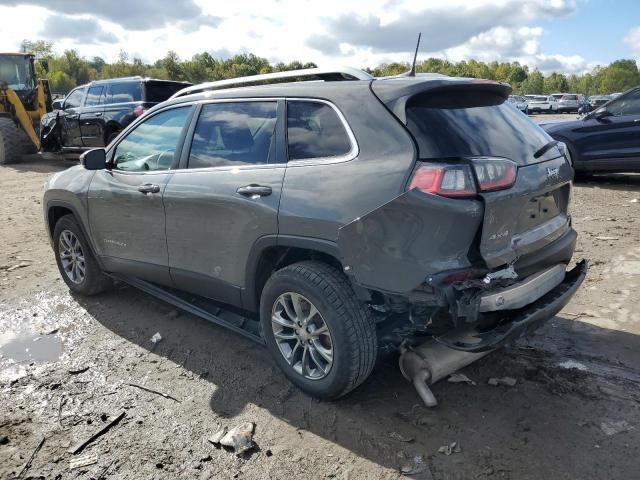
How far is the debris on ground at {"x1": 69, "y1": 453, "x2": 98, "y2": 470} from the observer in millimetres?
2809

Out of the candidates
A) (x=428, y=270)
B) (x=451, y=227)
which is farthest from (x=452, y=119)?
(x=428, y=270)

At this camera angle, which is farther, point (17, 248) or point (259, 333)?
point (17, 248)

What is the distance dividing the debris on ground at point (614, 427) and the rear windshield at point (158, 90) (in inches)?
438

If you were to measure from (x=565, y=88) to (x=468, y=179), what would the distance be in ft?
365

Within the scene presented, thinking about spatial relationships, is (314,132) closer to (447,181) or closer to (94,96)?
(447,181)

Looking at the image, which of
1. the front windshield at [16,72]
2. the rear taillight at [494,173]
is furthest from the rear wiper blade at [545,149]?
the front windshield at [16,72]

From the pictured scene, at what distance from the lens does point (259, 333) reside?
12.6 ft

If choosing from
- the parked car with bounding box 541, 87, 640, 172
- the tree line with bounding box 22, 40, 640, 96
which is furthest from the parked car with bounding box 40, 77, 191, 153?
the tree line with bounding box 22, 40, 640, 96

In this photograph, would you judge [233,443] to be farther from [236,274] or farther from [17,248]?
[17,248]

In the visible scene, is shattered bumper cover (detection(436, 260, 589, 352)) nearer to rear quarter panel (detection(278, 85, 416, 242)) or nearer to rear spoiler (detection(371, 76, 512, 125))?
rear quarter panel (detection(278, 85, 416, 242))

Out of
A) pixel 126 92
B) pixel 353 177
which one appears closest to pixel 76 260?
pixel 353 177

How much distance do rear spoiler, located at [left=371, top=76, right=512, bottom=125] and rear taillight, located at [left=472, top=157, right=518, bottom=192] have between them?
0.45 metres

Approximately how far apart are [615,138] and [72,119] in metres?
12.0

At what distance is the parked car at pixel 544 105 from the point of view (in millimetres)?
48031
